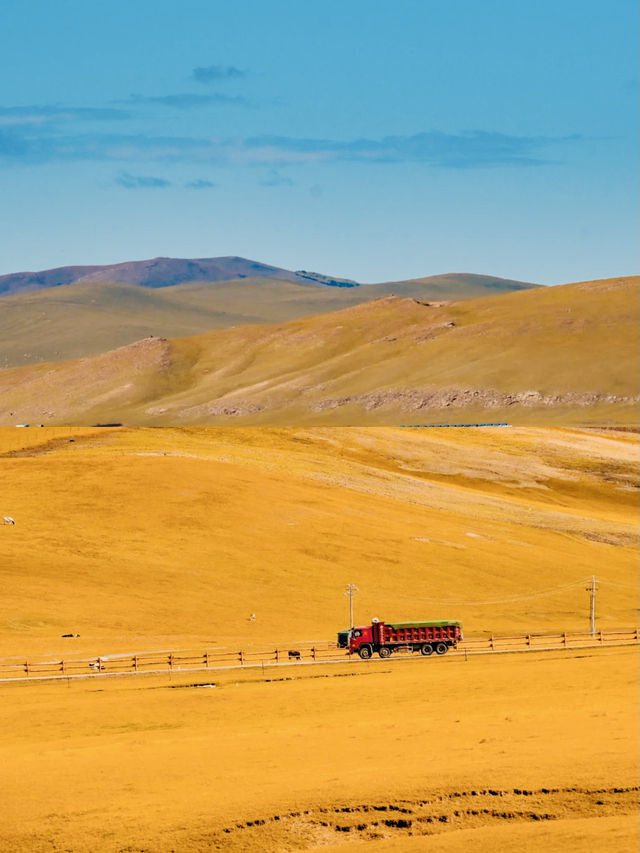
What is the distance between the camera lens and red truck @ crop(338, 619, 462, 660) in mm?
57406

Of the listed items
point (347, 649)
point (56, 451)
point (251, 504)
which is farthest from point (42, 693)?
point (56, 451)

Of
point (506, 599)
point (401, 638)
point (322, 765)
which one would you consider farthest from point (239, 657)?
point (506, 599)

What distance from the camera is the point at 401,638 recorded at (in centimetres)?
5859

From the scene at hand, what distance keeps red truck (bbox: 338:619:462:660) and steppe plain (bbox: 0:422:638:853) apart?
1377 mm

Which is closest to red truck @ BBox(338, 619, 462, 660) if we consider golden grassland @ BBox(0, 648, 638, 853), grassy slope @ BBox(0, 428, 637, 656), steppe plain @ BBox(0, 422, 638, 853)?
steppe plain @ BBox(0, 422, 638, 853)

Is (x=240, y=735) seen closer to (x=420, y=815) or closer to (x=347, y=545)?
(x=420, y=815)

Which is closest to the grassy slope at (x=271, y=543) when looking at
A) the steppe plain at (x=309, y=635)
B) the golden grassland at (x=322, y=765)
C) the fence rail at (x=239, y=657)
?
the steppe plain at (x=309, y=635)

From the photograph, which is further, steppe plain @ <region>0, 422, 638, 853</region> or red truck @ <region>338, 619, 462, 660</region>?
red truck @ <region>338, 619, 462, 660</region>

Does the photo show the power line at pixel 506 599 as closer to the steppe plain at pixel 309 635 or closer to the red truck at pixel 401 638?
the steppe plain at pixel 309 635

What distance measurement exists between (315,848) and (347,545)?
178 ft

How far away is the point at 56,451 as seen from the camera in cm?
11406

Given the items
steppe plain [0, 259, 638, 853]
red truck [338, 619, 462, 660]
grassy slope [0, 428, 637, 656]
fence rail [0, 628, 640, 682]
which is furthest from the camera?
grassy slope [0, 428, 637, 656]

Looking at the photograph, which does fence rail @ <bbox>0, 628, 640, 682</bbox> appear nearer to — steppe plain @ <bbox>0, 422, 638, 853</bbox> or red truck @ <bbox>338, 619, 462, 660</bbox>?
red truck @ <bbox>338, 619, 462, 660</bbox>

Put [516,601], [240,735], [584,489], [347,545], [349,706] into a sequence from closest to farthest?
[240,735] → [349,706] → [516,601] → [347,545] → [584,489]
